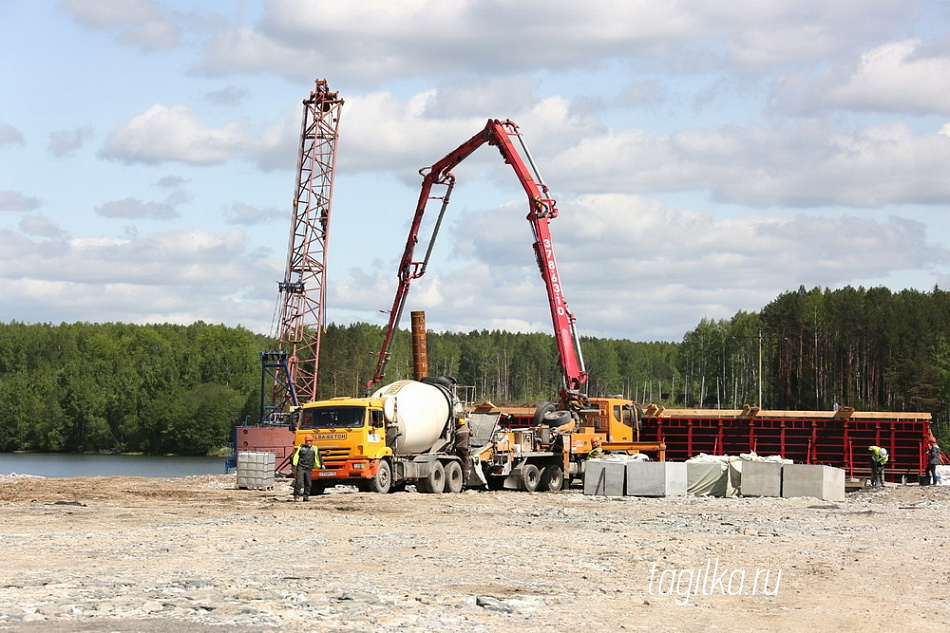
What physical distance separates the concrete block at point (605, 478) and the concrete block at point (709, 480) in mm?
2036

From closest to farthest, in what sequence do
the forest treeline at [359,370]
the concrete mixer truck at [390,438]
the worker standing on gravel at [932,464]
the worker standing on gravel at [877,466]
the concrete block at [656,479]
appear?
the concrete mixer truck at [390,438] → the concrete block at [656,479] → the worker standing on gravel at [877,466] → the worker standing on gravel at [932,464] → the forest treeline at [359,370]

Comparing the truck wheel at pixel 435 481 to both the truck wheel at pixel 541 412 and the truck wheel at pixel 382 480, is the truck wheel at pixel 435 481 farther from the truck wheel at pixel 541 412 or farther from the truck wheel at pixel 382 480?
the truck wheel at pixel 541 412

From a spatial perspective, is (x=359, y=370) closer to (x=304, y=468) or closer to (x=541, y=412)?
(x=541, y=412)

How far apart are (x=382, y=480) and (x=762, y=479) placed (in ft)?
35.5

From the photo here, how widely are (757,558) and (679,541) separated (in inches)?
101

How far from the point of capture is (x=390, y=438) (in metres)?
35.0

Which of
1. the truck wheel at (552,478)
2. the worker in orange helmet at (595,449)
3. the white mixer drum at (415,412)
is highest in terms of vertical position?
the white mixer drum at (415,412)

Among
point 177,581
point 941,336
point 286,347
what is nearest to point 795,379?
point 941,336

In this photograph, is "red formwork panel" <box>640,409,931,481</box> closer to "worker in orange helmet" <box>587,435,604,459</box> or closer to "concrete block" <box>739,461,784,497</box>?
"worker in orange helmet" <box>587,435,604,459</box>

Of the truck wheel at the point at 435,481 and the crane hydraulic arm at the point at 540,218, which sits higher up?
the crane hydraulic arm at the point at 540,218

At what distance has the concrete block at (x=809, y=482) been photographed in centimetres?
3562

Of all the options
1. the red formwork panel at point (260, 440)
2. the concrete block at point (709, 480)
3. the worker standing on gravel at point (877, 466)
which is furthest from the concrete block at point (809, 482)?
the red formwork panel at point (260, 440)

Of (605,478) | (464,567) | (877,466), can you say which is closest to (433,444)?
(605,478)

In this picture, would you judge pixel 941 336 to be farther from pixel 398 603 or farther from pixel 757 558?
pixel 398 603
